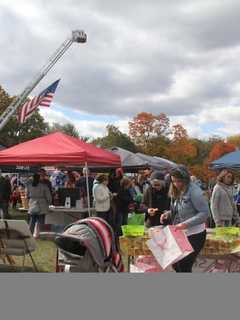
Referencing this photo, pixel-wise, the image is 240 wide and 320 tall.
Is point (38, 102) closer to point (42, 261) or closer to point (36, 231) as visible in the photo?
point (36, 231)

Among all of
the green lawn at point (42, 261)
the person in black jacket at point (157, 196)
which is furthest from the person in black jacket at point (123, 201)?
the person in black jacket at point (157, 196)

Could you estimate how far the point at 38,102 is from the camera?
1725 centimetres

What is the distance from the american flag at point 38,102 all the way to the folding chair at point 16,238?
865 cm

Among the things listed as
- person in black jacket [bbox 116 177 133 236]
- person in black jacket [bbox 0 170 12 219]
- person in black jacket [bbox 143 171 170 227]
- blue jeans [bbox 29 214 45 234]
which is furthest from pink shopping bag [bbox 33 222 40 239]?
person in black jacket [bbox 0 170 12 219]

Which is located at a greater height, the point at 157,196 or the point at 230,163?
the point at 230,163

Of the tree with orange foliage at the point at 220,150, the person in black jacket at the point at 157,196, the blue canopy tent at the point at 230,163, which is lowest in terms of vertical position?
the person in black jacket at the point at 157,196

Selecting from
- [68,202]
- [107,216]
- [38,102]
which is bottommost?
[107,216]

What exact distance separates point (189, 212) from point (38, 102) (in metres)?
11.8

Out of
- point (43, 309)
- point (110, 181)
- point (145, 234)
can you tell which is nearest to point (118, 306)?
point (43, 309)

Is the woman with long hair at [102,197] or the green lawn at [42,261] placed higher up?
the woman with long hair at [102,197]

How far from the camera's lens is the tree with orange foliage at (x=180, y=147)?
72.2 m

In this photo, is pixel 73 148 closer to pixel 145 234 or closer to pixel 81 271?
pixel 145 234

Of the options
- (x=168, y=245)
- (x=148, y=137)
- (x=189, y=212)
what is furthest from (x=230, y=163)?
(x=148, y=137)

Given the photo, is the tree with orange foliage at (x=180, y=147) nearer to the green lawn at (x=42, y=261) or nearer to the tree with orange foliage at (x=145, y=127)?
Answer: the tree with orange foliage at (x=145, y=127)
